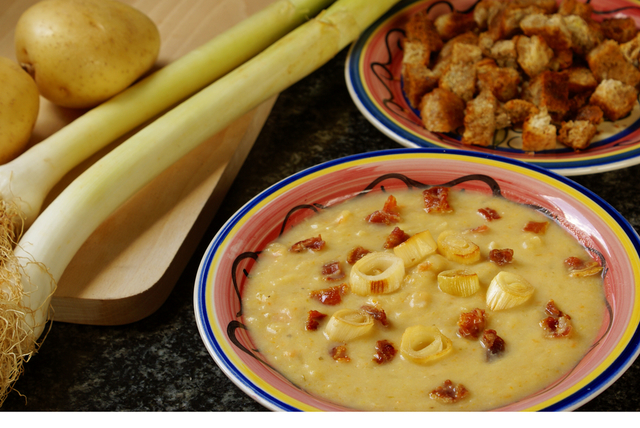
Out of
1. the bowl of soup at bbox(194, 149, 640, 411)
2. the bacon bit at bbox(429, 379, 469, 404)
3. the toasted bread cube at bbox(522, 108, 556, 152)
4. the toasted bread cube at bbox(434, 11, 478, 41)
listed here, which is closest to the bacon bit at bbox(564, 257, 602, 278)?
the bowl of soup at bbox(194, 149, 640, 411)

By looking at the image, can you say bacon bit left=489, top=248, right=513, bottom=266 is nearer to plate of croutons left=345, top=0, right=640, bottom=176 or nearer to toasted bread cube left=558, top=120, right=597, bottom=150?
plate of croutons left=345, top=0, right=640, bottom=176

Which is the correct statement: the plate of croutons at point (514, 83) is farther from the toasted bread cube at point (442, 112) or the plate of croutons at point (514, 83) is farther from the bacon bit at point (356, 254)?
the bacon bit at point (356, 254)

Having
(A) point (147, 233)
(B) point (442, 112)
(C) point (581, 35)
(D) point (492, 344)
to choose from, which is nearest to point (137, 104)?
(A) point (147, 233)

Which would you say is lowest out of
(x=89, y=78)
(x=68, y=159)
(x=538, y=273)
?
(x=538, y=273)

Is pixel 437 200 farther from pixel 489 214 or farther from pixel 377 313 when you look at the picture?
pixel 377 313

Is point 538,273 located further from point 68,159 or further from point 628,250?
point 68,159

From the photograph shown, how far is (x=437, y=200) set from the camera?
69.6 inches

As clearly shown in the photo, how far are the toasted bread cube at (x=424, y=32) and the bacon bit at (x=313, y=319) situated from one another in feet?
5.13

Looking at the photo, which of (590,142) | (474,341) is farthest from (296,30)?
(474,341)

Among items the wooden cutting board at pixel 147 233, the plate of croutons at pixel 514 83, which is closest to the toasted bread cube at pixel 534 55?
Answer: the plate of croutons at pixel 514 83

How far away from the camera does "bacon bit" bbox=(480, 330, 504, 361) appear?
1.34 m

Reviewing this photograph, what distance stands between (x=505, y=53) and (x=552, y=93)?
304mm

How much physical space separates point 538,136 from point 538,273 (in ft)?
2.51

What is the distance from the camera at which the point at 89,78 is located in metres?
2.25
